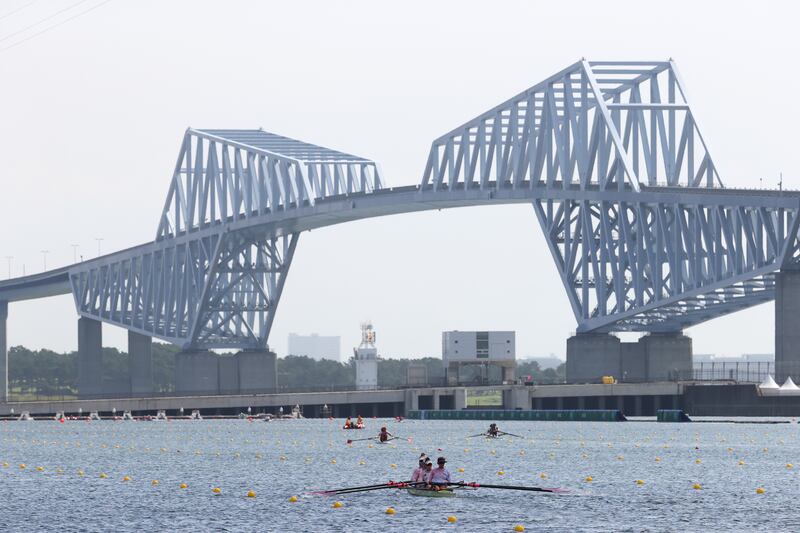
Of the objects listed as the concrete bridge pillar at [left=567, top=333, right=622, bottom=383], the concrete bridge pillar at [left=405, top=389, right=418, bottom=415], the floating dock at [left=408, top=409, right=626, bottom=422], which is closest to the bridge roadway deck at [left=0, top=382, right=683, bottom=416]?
the concrete bridge pillar at [left=405, top=389, right=418, bottom=415]

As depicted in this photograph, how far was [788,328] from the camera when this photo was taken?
509 feet

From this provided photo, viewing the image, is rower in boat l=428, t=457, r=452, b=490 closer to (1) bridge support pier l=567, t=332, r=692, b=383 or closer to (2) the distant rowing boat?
(2) the distant rowing boat

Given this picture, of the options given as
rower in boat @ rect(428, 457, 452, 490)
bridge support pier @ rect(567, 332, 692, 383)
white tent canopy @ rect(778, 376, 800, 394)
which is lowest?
rower in boat @ rect(428, 457, 452, 490)

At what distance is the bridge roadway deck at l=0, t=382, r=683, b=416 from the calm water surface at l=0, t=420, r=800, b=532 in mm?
20797

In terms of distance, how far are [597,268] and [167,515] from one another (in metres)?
118

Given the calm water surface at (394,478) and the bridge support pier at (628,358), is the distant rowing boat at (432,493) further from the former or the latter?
the bridge support pier at (628,358)

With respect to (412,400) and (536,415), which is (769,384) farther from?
(412,400)

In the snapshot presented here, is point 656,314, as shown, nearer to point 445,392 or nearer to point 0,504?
point 445,392

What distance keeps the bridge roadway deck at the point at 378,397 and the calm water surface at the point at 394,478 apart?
20.8 meters

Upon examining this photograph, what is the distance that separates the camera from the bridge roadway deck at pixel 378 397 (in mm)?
167875

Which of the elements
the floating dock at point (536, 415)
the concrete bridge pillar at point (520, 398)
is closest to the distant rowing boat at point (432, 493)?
the floating dock at point (536, 415)

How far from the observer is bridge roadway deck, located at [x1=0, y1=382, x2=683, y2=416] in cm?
16788

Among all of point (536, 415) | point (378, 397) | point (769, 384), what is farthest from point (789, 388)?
point (378, 397)

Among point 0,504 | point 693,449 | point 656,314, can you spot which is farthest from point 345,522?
point 656,314
